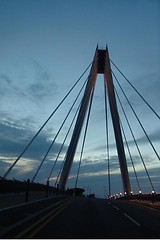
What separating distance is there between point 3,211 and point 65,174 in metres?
36.3

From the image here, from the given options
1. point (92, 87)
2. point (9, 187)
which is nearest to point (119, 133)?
point (92, 87)

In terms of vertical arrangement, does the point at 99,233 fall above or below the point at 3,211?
below

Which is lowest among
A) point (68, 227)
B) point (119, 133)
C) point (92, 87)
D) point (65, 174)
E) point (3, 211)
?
point (68, 227)

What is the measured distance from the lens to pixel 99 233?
373 inches

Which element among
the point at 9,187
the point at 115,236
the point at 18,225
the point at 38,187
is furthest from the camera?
the point at 38,187

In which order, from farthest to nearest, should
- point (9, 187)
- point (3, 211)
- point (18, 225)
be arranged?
point (9, 187) → point (3, 211) → point (18, 225)

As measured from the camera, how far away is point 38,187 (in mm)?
23438

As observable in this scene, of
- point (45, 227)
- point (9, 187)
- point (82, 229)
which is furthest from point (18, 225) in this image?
point (9, 187)

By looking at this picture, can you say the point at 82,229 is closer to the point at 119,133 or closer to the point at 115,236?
the point at 115,236

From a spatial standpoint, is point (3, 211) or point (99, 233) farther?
point (3, 211)

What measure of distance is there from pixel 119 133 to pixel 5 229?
39.5m

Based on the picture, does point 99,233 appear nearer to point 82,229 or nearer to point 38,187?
point 82,229

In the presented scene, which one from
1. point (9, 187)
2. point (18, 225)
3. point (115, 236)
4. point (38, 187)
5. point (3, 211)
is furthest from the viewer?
point (38, 187)

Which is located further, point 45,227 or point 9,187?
point 9,187
